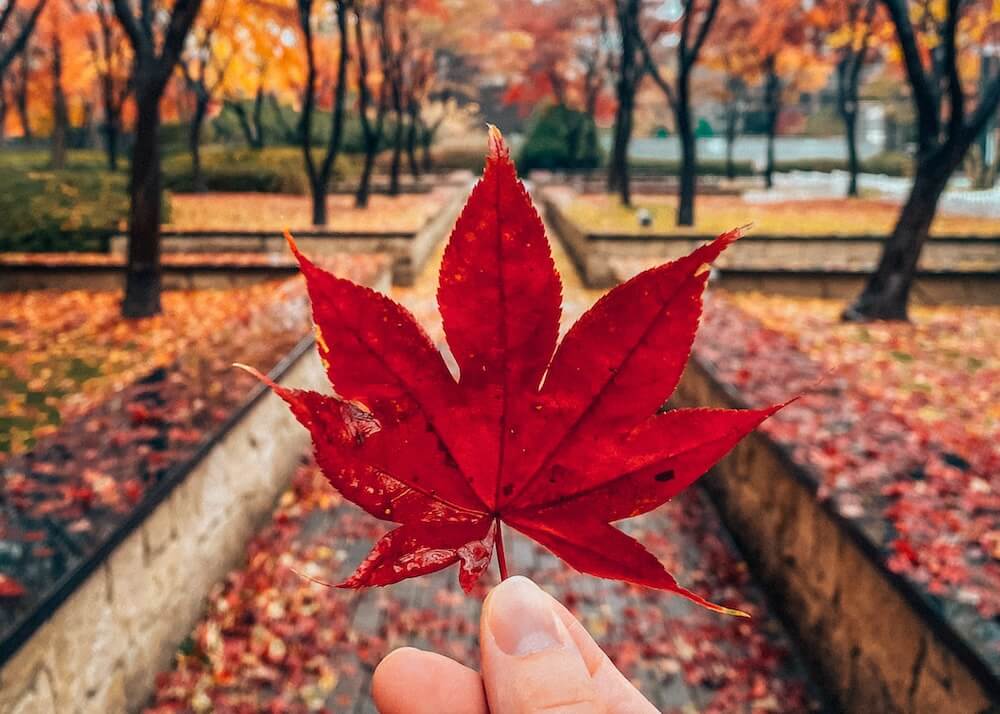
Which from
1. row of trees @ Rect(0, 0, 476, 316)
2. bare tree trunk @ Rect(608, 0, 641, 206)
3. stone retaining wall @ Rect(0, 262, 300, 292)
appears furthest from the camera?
bare tree trunk @ Rect(608, 0, 641, 206)

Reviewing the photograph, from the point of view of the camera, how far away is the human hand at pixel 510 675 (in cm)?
77

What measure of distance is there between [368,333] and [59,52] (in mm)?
25622

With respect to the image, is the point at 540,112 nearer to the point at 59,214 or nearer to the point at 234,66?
the point at 234,66

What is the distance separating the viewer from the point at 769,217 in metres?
17.8

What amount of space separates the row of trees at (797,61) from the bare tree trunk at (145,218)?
7867 mm

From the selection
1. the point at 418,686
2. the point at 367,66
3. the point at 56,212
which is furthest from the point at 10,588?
the point at 367,66

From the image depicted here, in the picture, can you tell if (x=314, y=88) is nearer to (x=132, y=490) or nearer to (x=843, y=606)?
(x=132, y=490)

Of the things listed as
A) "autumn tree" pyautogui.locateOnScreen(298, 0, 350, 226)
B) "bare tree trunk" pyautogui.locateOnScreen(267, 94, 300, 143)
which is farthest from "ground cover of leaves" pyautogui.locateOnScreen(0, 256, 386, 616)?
"bare tree trunk" pyautogui.locateOnScreen(267, 94, 300, 143)

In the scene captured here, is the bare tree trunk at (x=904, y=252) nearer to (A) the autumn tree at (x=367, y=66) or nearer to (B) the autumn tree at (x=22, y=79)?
(A) the autumn tree at (x=367, y=66)

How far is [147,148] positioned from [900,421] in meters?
7.52

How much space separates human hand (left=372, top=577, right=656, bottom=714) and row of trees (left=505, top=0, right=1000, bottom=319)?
27.7ft

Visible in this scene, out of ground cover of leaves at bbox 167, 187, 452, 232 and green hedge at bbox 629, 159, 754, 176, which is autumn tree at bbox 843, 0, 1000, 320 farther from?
green hedge at bbox 629, 159, 754, 176

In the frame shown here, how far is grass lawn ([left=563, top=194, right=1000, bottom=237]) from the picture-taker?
1507cm

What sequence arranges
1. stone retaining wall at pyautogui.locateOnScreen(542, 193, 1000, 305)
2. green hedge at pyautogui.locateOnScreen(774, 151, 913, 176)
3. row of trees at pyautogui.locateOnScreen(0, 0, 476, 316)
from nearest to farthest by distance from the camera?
row of trees at pyautogui.locateOnScreen(0, 0, 476, 316) < stone retaining wall at pyautogui.locateOnScreen(542, 193, 1000, 305) < green hedge at pyautogui.locateOnScreen(774, 151, 913, 176)
